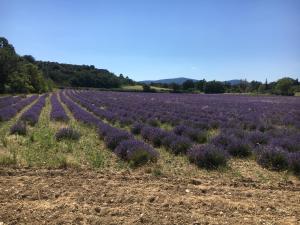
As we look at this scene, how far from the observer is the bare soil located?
478cm

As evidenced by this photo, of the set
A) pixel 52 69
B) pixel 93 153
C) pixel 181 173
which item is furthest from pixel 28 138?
pixel 52 69

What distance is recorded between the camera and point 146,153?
8.27 m

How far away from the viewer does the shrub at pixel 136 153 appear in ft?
26.9

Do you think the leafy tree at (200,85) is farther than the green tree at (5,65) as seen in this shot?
Yes

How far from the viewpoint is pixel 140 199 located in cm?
547

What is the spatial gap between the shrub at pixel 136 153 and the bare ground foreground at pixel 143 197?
0.76 meters

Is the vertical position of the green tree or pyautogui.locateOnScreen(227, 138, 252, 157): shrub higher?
the green tree

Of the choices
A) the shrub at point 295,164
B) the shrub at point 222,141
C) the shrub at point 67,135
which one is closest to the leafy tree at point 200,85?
the shrub at point 67,135

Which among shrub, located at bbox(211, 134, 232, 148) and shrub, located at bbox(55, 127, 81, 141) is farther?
shrub, located at bbox(55, 127, 81, 141)

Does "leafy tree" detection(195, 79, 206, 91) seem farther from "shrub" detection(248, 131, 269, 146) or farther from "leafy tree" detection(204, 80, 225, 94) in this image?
"shrub" detection(248, 131, 269, 146)

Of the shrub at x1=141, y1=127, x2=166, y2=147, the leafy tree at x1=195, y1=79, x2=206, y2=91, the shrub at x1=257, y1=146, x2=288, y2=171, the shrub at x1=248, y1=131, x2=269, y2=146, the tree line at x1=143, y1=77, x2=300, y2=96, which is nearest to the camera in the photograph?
the shrub at x1=257, y1=146, x2=288, y2=171

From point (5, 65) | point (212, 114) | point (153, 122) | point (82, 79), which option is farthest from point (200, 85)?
point (153, 122)

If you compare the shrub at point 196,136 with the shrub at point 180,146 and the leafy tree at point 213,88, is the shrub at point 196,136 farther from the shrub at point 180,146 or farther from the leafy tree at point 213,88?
the leafy tree at point 213,88

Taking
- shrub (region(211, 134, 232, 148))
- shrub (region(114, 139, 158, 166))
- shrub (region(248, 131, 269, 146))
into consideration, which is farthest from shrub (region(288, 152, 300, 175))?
shrub (region(248, 131, 269, 146))
